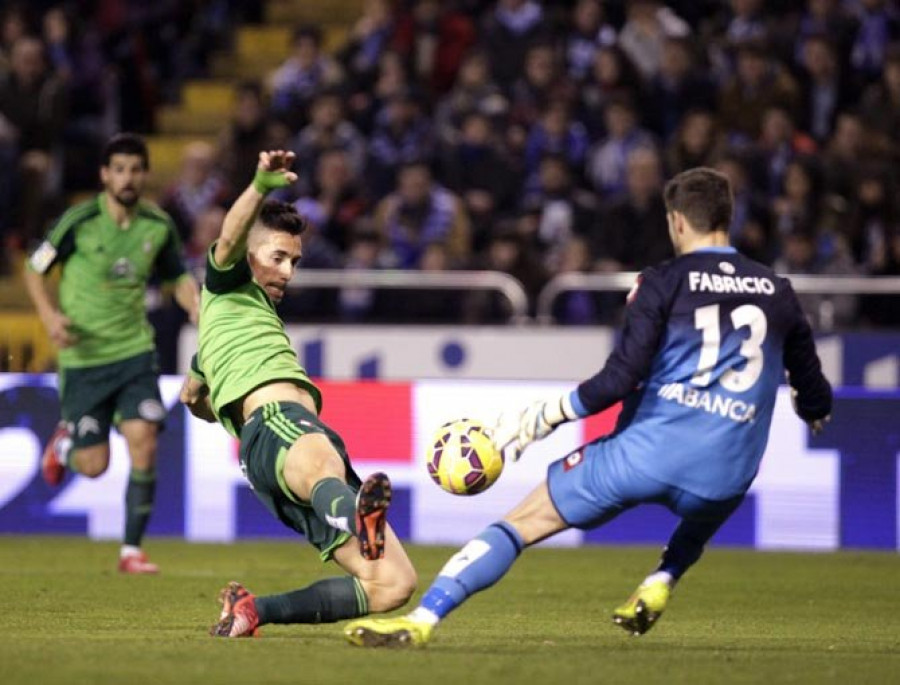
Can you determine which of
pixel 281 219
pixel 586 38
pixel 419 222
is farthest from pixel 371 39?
pixel 281 219

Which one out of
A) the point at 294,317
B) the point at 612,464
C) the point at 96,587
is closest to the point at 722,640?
the point at 612,464

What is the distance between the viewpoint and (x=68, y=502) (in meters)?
14.9

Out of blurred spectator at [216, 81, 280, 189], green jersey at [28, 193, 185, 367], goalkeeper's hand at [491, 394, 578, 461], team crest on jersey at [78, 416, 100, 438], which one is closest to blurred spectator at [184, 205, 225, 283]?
blurred spectator at [216, 81, 280, 189]

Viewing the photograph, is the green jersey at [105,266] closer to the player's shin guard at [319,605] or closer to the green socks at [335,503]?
the player's shin guard at [319,605]

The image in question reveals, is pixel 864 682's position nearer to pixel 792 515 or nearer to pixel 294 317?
pixel 792 515

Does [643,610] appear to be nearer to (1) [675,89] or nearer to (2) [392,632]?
(2) [392,632]

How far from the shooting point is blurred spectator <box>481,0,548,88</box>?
1925 centimetres

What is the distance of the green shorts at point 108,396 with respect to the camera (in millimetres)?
12117

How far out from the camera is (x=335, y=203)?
59.9 ft

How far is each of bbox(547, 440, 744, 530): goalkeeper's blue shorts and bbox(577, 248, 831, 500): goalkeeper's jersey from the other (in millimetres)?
45

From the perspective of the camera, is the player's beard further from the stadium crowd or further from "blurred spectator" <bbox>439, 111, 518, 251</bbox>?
"blurred spectator" <bbox>439, 111, 518, 251</bbox>

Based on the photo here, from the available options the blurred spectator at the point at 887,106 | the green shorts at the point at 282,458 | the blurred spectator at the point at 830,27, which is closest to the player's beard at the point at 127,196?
the green shorts at the point at 282,458

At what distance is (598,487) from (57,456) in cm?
647

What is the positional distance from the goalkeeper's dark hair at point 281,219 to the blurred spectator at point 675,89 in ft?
35.0
